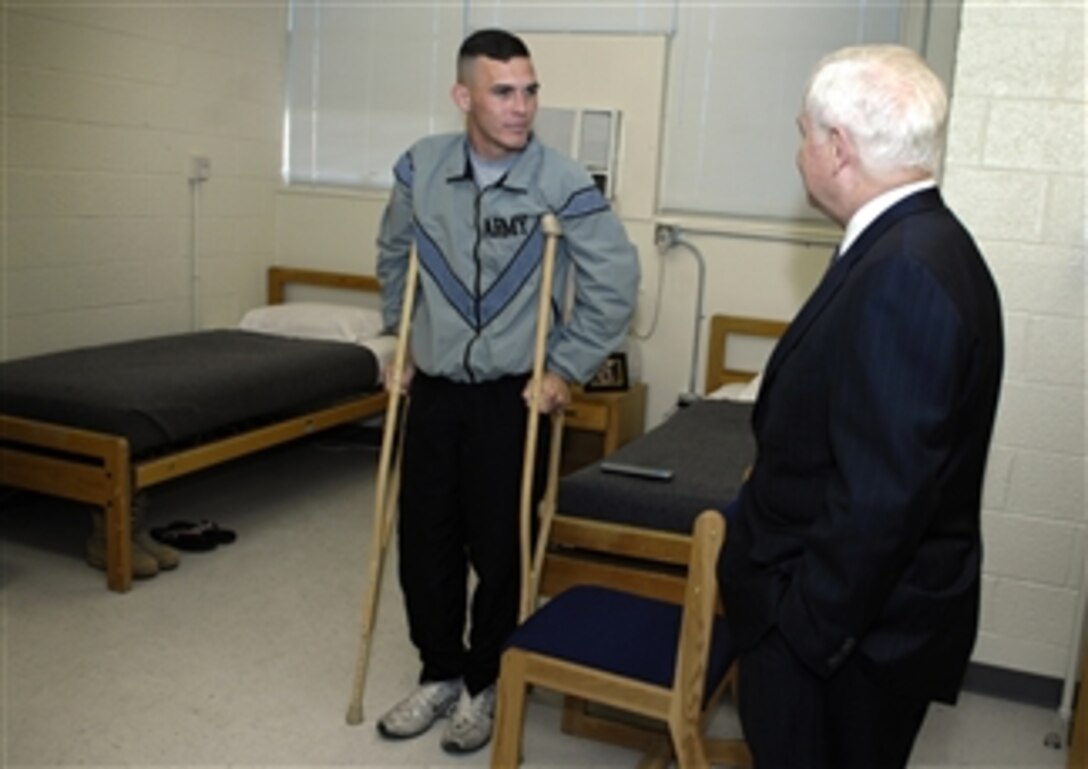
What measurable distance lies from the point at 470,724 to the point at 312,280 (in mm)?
3293

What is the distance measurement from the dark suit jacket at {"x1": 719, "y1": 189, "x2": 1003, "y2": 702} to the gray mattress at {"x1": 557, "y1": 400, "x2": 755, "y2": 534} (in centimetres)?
127

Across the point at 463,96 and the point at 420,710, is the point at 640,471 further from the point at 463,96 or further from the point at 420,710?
the point at 463,96

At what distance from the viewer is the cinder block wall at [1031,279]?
2.76 meters

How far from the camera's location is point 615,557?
2.88m

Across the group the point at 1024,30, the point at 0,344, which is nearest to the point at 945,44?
the point at 1024,30

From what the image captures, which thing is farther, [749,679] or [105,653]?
[105,653]

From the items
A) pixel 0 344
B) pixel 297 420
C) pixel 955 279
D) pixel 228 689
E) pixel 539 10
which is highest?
pixel 539 10

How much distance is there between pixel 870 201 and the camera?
4.75 feet

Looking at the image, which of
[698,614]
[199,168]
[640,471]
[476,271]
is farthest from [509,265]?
[199,168]

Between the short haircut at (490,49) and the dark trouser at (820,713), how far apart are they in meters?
1.50

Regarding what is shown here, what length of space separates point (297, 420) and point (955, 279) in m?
3.33

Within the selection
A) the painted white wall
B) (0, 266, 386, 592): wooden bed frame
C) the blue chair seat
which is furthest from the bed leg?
the blue chair seat

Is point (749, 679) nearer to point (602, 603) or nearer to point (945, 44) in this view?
point (602, 603)

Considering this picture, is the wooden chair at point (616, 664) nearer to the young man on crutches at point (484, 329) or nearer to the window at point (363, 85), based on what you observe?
the young man on crutches at point (484, 329)
